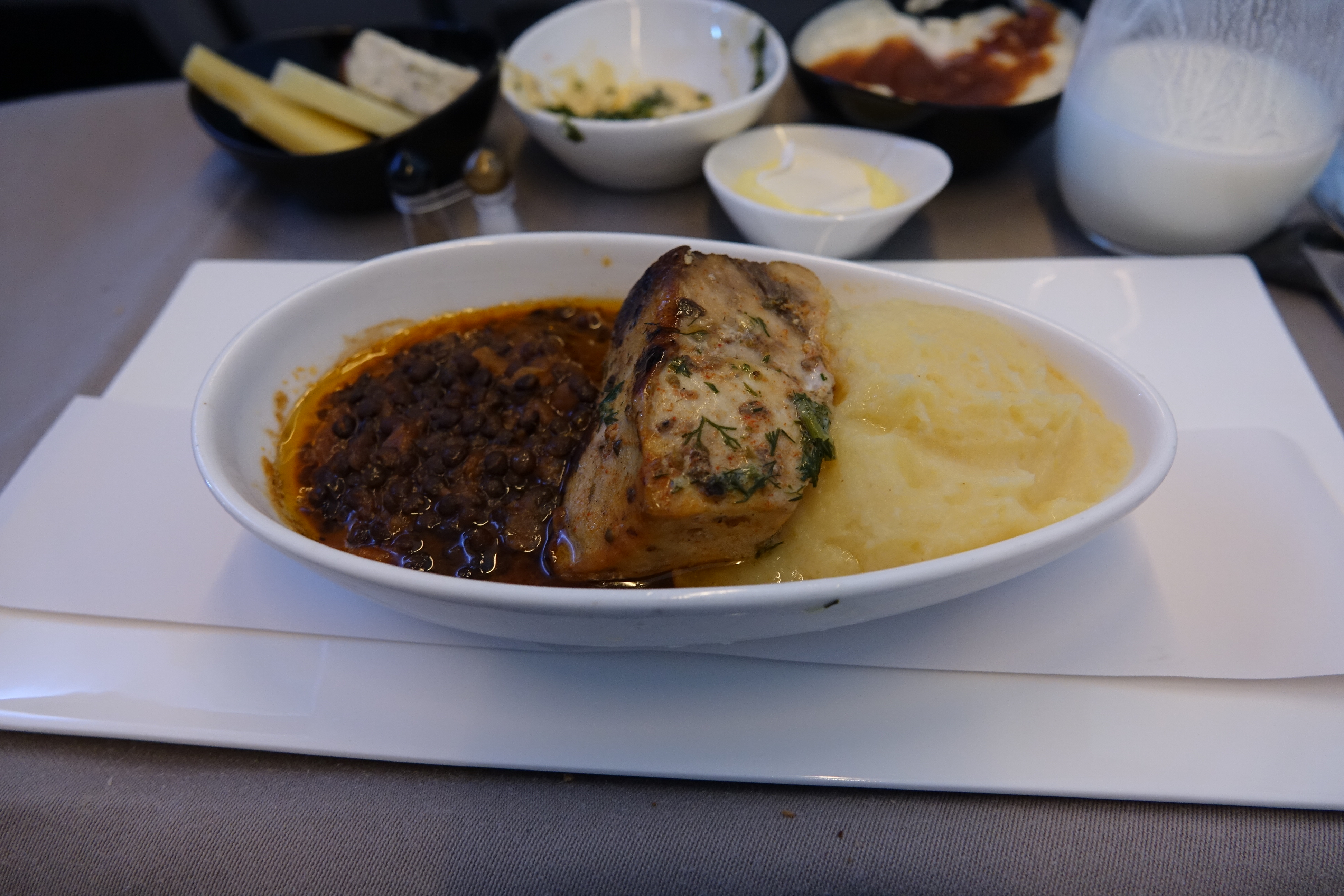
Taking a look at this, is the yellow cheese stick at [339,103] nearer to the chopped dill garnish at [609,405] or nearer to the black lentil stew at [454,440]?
the black lentil stew at [454,440]

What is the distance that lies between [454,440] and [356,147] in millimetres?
1951

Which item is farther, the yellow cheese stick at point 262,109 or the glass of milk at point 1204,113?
the yellow cheese stick at point 262,109

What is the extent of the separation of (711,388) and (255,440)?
4.57 feet

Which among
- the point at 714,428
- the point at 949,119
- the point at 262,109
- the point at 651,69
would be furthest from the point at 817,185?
the point at 262,109

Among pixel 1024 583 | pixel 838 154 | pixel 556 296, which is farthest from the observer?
pixel 838 154

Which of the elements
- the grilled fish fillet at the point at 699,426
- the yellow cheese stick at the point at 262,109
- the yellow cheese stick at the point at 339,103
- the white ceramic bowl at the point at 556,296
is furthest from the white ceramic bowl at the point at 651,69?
the grilled fish fillet at the point at 699,426

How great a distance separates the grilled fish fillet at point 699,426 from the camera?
168 centimetres

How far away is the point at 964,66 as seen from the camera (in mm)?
3873

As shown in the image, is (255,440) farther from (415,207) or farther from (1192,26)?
(1192,26)

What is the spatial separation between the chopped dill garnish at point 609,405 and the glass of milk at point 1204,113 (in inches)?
95.3

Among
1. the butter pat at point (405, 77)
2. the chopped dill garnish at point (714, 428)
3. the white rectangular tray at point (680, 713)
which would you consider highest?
the chopped dill garnish at point (714, 428)

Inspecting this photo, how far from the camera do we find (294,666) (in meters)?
1.95

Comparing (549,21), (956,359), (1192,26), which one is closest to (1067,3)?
(1192,26)

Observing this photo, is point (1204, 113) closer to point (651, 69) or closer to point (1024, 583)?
point (1024, 583)
